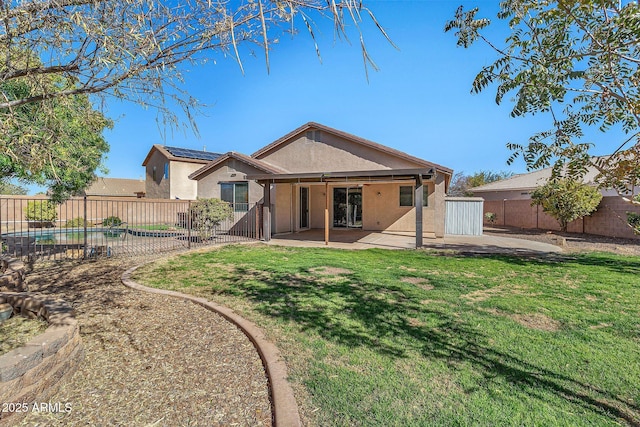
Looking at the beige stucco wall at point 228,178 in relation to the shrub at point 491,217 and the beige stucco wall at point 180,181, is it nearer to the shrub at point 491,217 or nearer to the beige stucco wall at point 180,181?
the beige stucco wall at point 180,181

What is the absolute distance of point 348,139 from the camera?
16.0 metres

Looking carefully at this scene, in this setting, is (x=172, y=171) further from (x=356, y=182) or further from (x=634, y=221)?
(x=634, y=221)

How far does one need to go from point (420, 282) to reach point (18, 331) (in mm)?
6597

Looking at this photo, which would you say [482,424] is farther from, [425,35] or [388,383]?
[425,35]

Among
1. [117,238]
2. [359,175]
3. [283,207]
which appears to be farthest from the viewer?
[283,207]

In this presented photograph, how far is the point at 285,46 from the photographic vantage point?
324 cm

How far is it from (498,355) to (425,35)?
13.6 feet

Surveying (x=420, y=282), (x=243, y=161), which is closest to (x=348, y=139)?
(x=243, y=161)

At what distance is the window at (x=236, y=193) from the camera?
16.3m

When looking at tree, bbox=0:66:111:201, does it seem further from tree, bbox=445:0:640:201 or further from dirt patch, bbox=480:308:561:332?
dirt patch, bbox=480:308:561:332

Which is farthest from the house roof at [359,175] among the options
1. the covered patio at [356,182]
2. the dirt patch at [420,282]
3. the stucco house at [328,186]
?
the dirt patch at [420,282]

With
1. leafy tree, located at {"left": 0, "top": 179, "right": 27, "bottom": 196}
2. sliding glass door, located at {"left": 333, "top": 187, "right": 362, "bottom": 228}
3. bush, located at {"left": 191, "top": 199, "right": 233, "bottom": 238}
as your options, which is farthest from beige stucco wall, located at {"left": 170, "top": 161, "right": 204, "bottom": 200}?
bush, located at {"left": 191, "top": 199, "right": 233, "bottom": 238}

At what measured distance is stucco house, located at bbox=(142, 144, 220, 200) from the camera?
998 inches

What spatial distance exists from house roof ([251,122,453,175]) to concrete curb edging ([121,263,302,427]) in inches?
470
